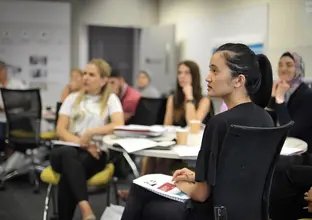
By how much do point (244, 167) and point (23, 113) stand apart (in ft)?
11.4

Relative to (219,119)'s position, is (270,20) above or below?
above

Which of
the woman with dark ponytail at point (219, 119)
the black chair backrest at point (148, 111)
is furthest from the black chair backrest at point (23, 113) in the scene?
the woman with dark ponytail at point (219, 119)

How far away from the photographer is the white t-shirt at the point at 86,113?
324 centimetres

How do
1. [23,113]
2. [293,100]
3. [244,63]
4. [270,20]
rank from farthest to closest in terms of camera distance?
[270,20] → [23,113] → [293,100] → [244,63]

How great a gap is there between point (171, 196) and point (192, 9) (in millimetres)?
5240

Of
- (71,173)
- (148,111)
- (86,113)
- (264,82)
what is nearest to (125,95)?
(148,111)

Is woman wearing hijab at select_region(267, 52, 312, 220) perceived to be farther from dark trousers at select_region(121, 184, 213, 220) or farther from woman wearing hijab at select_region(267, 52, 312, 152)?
dark trousers at select_region(121, 184, 213, 220)

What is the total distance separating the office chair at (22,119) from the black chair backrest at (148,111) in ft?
3.53

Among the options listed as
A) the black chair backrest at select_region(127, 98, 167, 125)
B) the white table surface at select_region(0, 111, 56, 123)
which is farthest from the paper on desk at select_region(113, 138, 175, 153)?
the white table surface at select_region(0, 111, 56, 123)

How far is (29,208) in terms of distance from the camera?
3.88 meters

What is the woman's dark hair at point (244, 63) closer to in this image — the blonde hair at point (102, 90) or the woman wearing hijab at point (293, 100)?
the woman wearing hijab at point (293, 100)

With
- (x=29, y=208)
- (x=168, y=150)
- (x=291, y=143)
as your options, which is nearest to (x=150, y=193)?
(x=168, y=150)

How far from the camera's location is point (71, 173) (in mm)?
2824

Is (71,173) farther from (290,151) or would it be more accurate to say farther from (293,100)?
(293,100)
